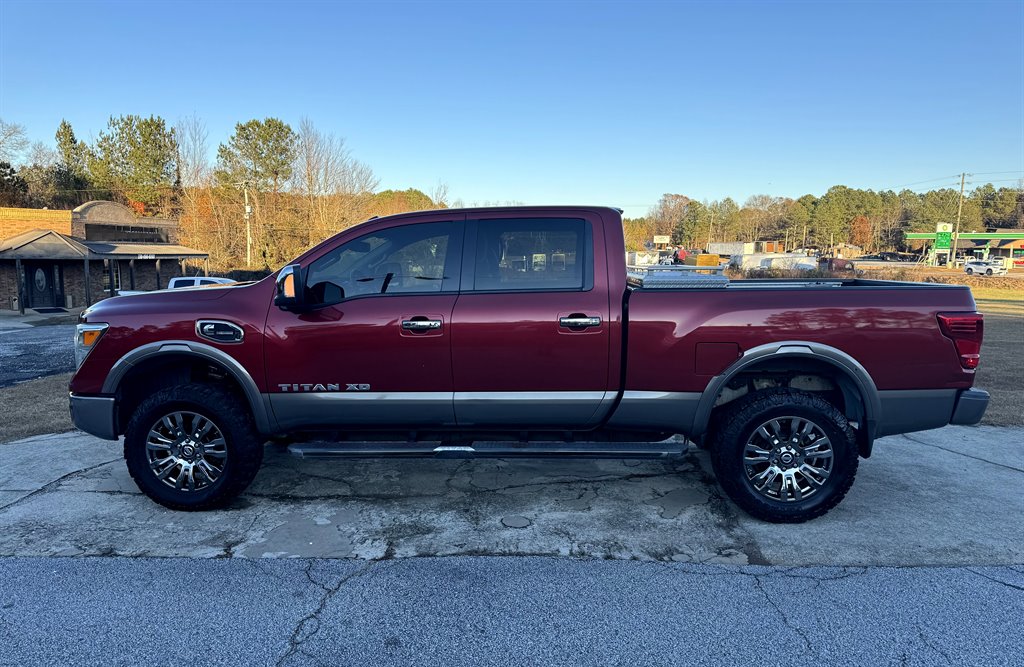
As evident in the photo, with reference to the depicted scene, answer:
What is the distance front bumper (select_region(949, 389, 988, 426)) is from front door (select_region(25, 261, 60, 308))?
31.8 m

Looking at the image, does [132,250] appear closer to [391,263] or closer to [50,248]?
[50,248]

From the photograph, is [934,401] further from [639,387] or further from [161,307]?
[161,307]

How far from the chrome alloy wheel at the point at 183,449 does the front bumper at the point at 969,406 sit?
4837mm

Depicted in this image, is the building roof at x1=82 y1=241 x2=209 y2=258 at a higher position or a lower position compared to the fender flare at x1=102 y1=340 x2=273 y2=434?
higher

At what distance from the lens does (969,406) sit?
393 centimetres

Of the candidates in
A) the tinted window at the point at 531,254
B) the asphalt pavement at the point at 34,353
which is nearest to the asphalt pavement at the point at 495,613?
the tinted window at the point at 531,254

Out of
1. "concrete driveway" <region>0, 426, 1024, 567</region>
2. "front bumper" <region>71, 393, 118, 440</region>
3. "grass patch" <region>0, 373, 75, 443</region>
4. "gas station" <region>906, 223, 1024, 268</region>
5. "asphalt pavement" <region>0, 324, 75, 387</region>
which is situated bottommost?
"asphalt pavement" <region>0, 324, 75, 387</region>

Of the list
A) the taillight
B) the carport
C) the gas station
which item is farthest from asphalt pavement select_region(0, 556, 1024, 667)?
the gas station

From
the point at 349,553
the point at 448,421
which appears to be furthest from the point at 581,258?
the point at 349,553

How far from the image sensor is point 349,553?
3.62 metres

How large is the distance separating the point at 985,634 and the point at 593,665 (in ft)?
6.11

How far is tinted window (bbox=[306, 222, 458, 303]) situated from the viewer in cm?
415

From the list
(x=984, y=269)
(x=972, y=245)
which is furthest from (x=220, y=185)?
(x=972, y=245)

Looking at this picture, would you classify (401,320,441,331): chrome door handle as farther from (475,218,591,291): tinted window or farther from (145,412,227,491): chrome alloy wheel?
(145,412,227,491): chrome alloy wheel
